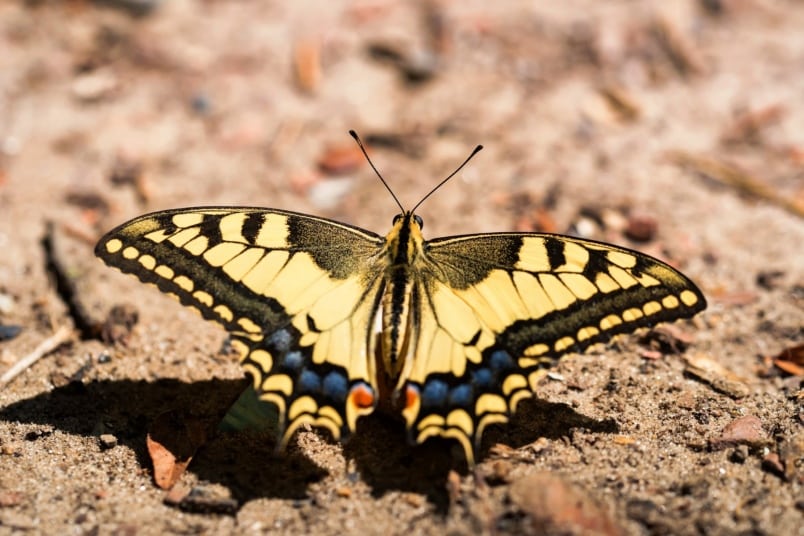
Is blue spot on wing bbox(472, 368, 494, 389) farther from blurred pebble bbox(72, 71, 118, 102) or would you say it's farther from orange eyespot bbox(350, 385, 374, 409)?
blurred pebble bbox(72, 71, 118, 102)

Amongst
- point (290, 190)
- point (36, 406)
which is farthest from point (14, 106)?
point (36, 406)

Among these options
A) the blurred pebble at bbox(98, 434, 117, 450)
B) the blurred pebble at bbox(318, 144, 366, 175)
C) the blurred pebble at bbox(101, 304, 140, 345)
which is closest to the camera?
the blurred pebble at bbox(98, 434, 117, 450)

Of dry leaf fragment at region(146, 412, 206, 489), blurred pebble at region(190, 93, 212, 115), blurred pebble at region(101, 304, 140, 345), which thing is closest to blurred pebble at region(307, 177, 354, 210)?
blurred pebble at region(190, 93, 212, 115)

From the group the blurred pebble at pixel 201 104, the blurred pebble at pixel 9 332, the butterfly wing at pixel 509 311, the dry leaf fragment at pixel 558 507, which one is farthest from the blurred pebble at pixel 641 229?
the blurred pebble at pixel 9 332

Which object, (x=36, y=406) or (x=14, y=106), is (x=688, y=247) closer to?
(x=36, y=406)

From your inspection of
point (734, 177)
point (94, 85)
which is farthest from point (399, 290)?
point (94, 85)

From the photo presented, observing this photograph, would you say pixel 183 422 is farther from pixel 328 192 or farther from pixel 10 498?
pixel 328 192

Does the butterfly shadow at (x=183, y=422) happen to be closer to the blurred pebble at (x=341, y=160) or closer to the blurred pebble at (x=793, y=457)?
the blurred pebble at (x=793, y=457)
